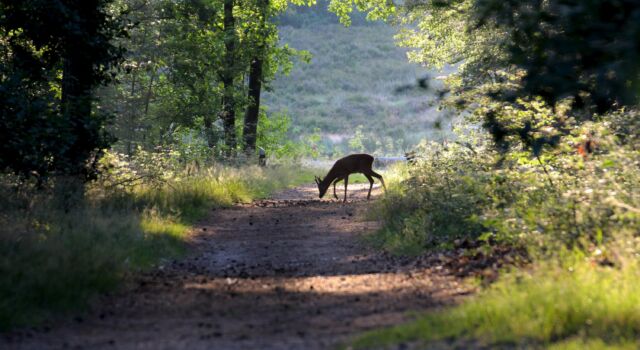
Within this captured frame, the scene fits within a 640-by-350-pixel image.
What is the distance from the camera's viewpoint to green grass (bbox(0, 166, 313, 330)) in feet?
26.1

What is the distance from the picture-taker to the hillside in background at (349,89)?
2891 inches

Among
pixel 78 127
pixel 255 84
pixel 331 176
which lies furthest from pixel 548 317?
pixel 255 84

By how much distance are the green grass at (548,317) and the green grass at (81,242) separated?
11.1ft

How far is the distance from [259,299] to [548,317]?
3387mm

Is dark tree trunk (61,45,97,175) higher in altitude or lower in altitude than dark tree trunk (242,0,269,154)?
lower

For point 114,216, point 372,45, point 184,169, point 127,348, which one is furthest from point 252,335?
point 372,45

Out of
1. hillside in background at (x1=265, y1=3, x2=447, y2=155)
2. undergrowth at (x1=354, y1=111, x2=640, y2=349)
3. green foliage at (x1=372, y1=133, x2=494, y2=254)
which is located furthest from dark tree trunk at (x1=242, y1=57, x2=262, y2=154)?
hillside in background at (x1=265, y1=3, x2=447, y2=155)

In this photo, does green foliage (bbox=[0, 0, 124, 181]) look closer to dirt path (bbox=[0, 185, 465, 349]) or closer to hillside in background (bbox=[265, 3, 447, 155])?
dirt path (bbox=[0, 185, 465, 349])

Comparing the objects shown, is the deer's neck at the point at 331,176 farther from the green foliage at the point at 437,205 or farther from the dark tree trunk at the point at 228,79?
the green foliage at the point at 437,205

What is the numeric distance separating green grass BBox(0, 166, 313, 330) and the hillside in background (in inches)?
1978

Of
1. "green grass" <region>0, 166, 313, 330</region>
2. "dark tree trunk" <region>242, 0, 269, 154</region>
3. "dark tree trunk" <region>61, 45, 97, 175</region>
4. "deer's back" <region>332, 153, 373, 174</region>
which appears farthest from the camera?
"dark tree trunk" <region>242, 0, 269, 154</region>

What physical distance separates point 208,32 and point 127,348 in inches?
995

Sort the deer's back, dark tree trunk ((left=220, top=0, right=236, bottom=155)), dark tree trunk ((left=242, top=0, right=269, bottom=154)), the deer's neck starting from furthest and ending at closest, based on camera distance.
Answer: dark tree trunk ((left=242, top=0, right=269, bottom=154))
dark tree trunk ((left=220, top=0, right=236, bottom=155))
the deer's neck
the deer's back

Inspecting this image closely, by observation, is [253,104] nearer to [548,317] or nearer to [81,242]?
[81,242]
